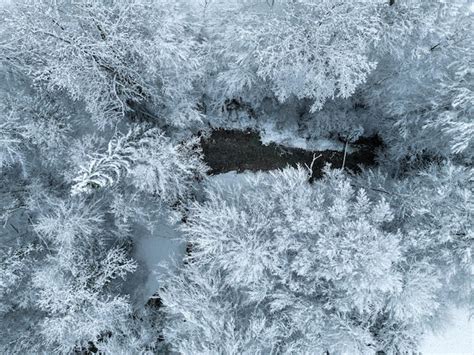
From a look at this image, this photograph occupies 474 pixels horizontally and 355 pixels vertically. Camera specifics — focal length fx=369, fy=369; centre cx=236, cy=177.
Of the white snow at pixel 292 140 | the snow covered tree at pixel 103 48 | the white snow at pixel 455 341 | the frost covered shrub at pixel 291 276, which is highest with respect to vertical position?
the snow covered tree at pixel 103 48

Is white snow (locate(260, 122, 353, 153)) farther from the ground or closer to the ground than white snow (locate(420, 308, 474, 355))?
farther from the ground

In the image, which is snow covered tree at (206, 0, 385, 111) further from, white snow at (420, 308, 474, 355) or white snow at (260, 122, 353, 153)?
white snow at (420, 308, 474, 355)

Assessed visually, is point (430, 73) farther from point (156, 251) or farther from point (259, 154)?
point (156, 251)

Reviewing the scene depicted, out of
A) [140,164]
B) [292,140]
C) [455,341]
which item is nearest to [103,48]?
[140,164]

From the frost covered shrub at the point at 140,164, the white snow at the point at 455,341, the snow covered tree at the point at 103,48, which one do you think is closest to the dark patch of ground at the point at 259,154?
the frost covered shrub at the point at 140,164

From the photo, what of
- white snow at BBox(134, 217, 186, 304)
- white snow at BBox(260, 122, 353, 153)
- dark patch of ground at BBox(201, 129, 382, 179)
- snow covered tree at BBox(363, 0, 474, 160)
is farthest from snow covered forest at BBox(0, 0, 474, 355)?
white snow at BBox(260, 122, 353, 153)

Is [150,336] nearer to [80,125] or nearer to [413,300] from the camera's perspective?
[80,125]

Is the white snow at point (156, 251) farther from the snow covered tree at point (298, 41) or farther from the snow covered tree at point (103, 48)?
the snow covered tree at point (298, 41)
